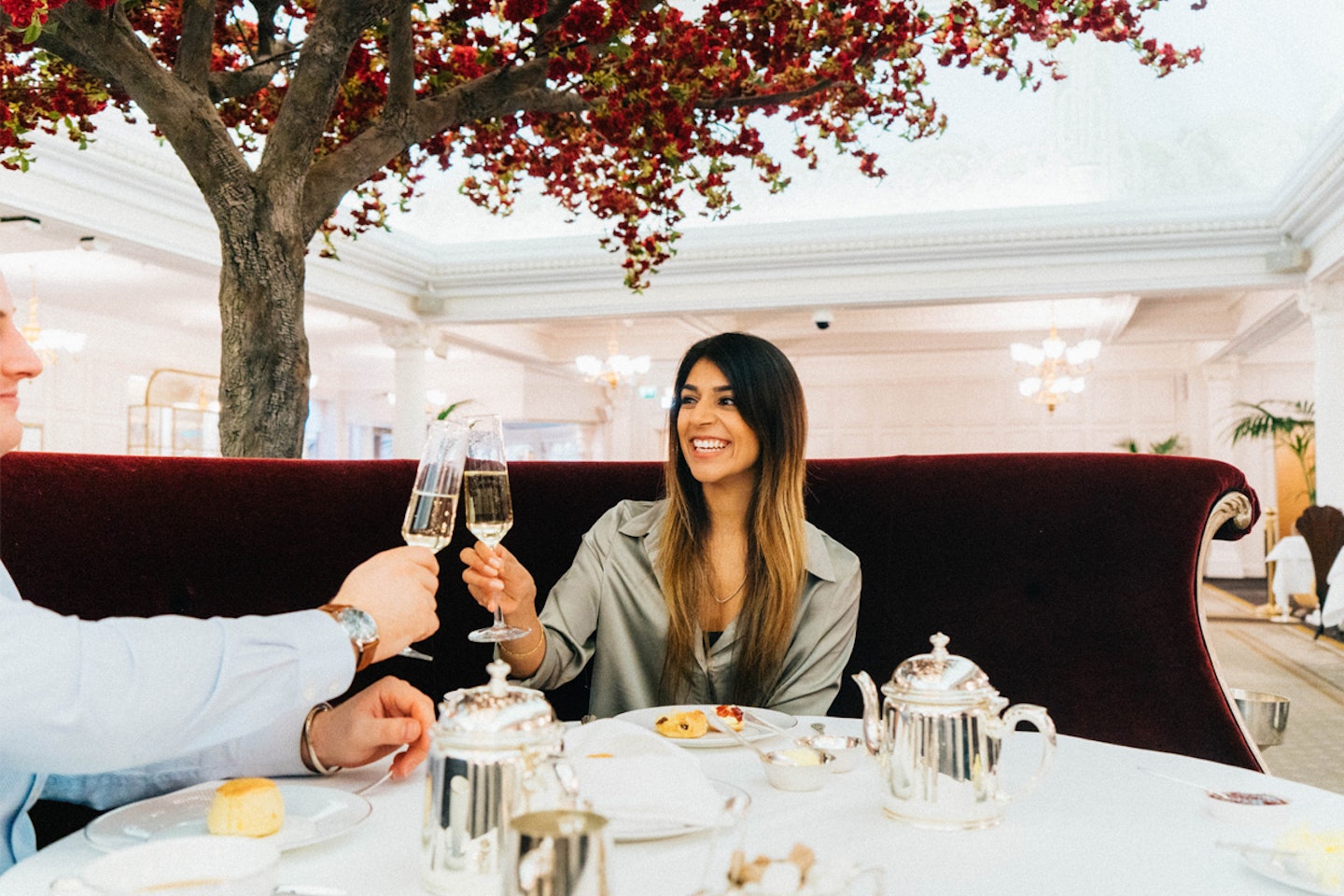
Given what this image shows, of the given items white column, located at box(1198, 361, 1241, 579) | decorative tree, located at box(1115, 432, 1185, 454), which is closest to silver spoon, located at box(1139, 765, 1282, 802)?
white column, located at box(1198, 361, 1241, 579)

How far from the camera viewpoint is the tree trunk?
6.80 feet

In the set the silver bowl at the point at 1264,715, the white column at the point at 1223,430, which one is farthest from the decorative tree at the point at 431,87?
the white column at the point at 1223,430

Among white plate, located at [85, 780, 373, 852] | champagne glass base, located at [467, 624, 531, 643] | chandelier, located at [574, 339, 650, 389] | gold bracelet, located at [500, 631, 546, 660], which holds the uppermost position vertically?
chandelier, located at [574, 339, 650, 389]

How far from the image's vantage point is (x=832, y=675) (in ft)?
5.93

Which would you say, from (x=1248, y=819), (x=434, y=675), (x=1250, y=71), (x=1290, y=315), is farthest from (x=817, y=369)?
(x=1248, y=819)

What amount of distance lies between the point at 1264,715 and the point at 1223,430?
11.8m

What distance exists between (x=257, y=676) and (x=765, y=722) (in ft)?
2.07

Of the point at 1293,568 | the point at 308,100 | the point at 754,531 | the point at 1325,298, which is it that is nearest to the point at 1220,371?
the point at 1293,568

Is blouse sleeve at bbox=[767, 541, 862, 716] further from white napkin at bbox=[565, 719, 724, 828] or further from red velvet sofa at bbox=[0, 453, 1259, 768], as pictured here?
white napkin at bbox=[565, 719, 724, 828]

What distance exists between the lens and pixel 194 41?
204cm

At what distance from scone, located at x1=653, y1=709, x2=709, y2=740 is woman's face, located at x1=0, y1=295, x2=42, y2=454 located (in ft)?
2.45

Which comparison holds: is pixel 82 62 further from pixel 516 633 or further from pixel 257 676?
pixel 257 676

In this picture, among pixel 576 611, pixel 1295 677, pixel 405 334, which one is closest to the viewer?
pixel 576 611

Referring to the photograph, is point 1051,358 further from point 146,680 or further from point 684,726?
point 146,680
